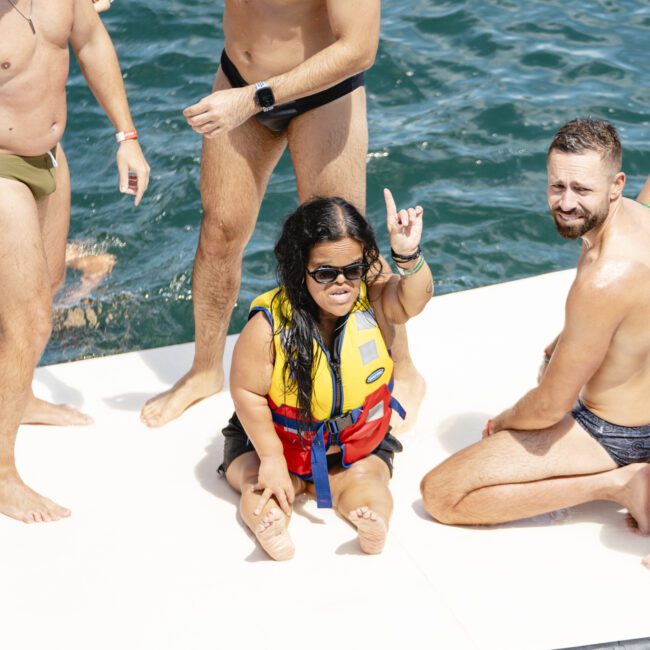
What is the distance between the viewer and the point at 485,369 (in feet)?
15.7

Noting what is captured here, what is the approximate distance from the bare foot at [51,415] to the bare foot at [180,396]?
0.83 feet

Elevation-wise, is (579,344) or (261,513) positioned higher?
(579,344)

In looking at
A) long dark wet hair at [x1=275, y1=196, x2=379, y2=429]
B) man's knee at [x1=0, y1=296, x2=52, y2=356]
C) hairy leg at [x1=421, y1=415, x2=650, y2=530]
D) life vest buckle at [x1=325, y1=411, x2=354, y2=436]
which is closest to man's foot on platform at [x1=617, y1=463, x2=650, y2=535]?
hairy leg at [x1=421, y1=415, x2=650, y2=530]

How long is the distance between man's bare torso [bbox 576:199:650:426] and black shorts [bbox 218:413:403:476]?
740mm

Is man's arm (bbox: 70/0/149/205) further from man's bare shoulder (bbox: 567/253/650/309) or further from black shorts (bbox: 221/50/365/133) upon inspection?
man's bare shoulder (bbox: 567/253/650/309)

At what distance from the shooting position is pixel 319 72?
3949 millimetres

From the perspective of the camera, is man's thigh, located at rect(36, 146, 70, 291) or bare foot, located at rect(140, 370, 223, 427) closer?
man's thigh, located at rect(36, 146, 70, 291)

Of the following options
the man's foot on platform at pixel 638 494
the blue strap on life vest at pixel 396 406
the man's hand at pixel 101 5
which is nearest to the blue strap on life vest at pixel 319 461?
the blue strap on life vest at pixel 396 406

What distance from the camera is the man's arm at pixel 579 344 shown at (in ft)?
11.2

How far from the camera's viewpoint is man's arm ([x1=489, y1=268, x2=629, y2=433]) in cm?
340

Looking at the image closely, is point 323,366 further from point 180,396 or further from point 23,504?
point 23,504

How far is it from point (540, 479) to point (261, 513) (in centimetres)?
96

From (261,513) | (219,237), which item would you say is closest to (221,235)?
(219,237)

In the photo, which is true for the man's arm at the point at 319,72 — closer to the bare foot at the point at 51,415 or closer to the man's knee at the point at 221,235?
the man's knee at the point at 221,235
